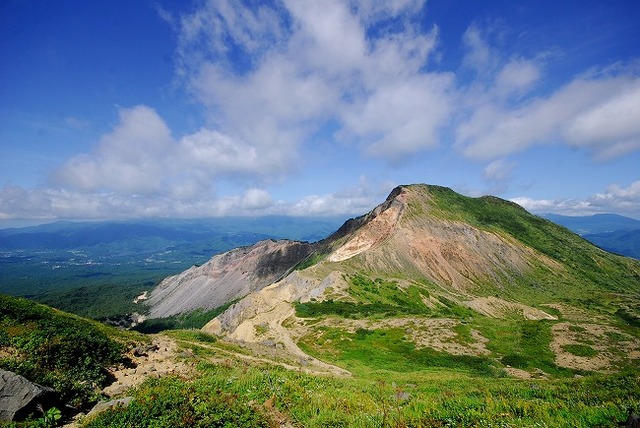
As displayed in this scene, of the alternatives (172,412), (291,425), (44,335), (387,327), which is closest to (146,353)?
(44,335)

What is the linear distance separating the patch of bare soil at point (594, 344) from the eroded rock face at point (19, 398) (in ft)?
201

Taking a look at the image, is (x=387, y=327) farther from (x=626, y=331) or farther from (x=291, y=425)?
(x=291, y=425)

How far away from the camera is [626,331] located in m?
60.3

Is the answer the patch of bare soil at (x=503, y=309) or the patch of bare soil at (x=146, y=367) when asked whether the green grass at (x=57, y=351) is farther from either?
the patch of bare soil at (x=503, y=309)

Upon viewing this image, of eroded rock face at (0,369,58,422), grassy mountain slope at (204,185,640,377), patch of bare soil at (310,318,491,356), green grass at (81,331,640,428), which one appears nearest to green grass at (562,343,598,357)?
grassy mountain slope at (204,185,640,377)

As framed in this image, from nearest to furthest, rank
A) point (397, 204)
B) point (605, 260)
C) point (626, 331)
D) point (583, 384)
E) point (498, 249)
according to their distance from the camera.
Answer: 1. point (583, 384)
2. point (626, 331)
3. point (498, 249)
4. point (397, 204)
5. point (605, 260)

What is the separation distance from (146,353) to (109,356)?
4.19 metres

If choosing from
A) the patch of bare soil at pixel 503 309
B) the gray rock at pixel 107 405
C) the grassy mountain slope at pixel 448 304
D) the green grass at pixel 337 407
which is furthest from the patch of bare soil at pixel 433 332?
the gray rock at pixel 107 405

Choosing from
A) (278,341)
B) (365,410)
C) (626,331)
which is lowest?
(278,341)

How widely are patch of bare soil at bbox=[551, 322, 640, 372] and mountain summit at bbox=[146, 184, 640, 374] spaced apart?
490 inches

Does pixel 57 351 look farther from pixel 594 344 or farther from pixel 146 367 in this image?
pixel 594 344

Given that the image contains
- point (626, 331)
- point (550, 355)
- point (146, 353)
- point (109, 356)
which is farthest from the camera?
point (626, 331)

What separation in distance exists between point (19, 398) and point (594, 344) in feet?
240

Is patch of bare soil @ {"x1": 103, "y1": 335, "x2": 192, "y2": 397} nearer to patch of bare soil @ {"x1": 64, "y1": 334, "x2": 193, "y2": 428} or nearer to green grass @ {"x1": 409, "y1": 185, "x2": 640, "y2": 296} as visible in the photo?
patch of bare soil @ {"x1": 64, "y1": 334, "x2": 193, "y2": 428}
